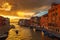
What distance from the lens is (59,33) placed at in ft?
78.2

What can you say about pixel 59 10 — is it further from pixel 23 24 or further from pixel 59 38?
pixel 23 24

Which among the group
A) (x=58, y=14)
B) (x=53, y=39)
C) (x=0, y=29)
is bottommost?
(x=53, y=39)

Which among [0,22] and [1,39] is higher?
[0,22]

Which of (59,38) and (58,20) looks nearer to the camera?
(59,38)

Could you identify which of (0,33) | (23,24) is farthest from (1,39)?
(23,24)

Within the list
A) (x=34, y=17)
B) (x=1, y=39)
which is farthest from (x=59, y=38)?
(x=34, y=17)

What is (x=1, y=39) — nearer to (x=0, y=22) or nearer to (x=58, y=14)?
(x=0, y=22)

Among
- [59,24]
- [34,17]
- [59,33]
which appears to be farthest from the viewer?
[34,17]

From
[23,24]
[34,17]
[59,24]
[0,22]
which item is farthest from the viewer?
[23,24]

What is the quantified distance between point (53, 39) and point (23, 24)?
78963mm

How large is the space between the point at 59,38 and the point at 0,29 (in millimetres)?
8347

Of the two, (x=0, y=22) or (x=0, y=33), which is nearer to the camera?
(x=0, y=33)

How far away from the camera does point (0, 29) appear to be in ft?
82.0

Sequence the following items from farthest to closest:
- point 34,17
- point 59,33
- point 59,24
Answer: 1. point 34,17
2. point 59,24
3. point 59,33
